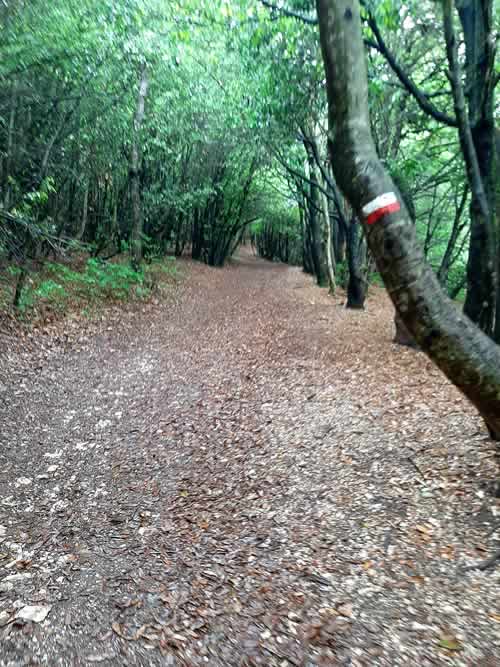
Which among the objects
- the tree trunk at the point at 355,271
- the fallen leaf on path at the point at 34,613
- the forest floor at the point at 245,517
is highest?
the tree trunk at the point at 355,271

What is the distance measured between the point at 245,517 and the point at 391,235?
8.15ft

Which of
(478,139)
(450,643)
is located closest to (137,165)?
(478,139)

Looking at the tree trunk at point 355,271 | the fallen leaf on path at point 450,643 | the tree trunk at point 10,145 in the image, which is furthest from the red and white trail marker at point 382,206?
the tree trunk at point 355,271

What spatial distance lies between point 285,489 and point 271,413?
6.03ft

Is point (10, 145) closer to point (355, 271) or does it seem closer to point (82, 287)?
point (82, 287)

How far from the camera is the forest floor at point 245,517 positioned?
2.53 m

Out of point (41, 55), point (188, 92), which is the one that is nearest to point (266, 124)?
point (188, 92)

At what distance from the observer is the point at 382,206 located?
2.93 meters

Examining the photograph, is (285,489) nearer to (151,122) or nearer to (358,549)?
(358,549)

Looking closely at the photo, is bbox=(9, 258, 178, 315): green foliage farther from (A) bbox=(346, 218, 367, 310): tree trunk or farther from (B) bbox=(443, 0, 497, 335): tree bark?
(B) bbox=(443, 0, 497, 335): tree bark

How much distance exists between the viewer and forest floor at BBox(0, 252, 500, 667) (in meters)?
2.53

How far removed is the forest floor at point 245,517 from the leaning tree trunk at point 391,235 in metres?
1.19

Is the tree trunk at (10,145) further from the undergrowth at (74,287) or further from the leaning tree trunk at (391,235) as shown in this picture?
the leaning tree trunk at (391,235)

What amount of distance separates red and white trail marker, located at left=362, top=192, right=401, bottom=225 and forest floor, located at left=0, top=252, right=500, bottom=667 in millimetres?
2256
